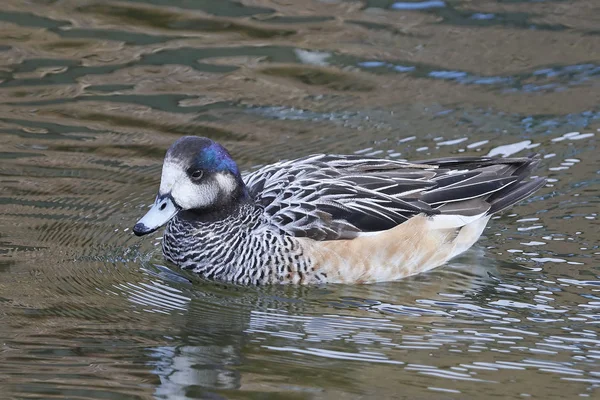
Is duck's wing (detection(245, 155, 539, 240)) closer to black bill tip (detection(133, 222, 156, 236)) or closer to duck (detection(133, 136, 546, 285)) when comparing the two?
duck (detection(133, 136, 546, 285))

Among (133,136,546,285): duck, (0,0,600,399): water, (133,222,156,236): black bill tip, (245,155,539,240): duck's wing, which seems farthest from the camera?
(245,155,539,240): duck's wing

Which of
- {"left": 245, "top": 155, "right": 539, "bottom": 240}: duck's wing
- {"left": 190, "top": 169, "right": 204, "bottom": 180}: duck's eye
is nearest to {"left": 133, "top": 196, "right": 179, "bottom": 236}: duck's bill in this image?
{"left": 190, "top": 169, "right": 204, "bottom": 180}: duck's eye

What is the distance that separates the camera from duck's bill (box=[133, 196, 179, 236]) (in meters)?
7.43

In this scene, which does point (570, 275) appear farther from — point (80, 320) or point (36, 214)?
point (36, 214)

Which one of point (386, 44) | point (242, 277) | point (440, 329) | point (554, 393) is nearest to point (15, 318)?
point (242, 277)

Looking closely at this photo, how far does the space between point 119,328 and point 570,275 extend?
3133 mm

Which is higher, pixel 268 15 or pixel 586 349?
pixel 268 15

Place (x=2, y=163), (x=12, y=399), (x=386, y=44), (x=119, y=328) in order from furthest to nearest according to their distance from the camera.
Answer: (x=386, y=44) < (x=2, y=163) < (x=119, y=328) < (x=12, y=399)

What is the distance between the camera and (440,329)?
6926 millimetres

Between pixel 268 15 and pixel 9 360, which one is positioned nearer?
pixel 9 360

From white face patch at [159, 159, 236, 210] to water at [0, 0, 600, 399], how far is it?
0.59 m

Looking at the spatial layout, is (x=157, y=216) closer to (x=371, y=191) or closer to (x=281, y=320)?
(x=281, y=320)

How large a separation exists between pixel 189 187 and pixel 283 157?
2.23m

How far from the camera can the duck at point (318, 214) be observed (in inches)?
302
